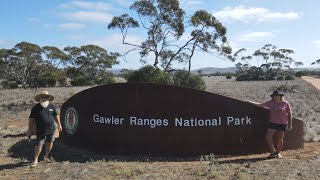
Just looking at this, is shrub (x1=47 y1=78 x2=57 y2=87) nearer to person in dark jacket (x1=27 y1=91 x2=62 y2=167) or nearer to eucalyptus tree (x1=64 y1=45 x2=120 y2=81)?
eucalyptus tree (x1=64 y1=45 x2=120 y2=81)

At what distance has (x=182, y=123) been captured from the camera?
34.7ft

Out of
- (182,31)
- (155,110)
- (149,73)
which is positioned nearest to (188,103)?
(155,110)

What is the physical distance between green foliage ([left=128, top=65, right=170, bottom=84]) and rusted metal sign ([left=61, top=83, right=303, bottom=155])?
1701 cm

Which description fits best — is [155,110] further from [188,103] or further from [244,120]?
[244,120]

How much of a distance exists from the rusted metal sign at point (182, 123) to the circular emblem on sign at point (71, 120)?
1.33 meters

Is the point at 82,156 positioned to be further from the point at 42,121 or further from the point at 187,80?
the point at 187,80

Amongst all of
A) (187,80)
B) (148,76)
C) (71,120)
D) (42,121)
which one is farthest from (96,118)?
(187,80)

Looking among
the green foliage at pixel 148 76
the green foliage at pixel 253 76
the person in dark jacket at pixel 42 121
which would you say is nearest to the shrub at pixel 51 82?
the green foliage at pixel 253 76

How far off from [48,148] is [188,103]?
3287 mm

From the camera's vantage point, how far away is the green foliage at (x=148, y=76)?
28.2m

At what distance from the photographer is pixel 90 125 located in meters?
11.6

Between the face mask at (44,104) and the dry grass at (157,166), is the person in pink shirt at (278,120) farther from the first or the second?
the face mask at (44,104)

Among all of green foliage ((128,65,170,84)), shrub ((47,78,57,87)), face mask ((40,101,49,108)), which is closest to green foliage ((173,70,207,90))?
green foliage ((128,65,170,84))

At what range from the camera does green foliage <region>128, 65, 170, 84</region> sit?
28.2 metres
